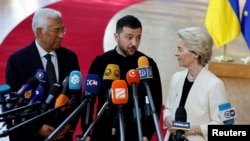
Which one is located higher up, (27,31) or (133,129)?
(27,31)

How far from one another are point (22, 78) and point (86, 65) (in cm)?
346

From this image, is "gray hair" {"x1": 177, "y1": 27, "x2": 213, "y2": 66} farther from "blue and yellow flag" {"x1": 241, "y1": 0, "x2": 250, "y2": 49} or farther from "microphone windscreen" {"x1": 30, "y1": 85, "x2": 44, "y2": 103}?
"blue and yellow flag" {"x1": 241, "y1": 0, "x2": 250, "y2": 49}

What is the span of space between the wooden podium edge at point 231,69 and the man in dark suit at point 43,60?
3.57 m

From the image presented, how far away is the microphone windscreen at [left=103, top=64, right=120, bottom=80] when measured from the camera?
2717 millimetres

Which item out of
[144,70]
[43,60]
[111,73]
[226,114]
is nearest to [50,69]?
[43,60]

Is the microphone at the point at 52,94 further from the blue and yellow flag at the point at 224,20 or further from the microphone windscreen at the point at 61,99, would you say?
the blue and yellow flag at the point at 224,20

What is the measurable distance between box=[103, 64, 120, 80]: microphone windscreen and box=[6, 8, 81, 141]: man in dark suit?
0.36 metres

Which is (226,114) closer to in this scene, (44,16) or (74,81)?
(74,81)

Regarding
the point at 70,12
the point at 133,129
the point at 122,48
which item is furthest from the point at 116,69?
the point at 70,12

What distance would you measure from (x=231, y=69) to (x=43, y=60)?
3839 millimetres

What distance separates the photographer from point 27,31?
7898 mm

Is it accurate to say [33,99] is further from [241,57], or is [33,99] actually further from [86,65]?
[241,57]

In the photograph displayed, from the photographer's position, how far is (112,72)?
2727 mm

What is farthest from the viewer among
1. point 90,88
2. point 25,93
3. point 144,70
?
point 144,70
